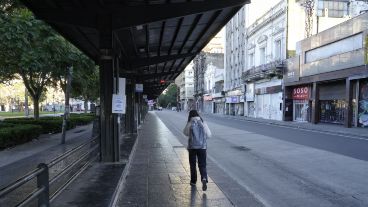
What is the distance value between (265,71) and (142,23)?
42.1 m

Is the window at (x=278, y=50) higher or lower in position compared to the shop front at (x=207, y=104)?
higher

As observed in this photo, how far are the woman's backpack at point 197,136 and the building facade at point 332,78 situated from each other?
25.0 meters

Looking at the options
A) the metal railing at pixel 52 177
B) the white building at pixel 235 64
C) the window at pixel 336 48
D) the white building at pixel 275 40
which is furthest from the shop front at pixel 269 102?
the metal railing at pixel 52 177

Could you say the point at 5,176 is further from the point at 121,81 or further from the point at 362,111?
the point at 362,111

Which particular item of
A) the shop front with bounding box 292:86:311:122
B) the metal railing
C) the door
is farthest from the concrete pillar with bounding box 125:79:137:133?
the door

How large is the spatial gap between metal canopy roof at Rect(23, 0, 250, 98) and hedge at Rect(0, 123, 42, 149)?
14.6 feet

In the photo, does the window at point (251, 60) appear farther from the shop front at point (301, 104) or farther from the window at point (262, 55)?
the shop front at point (301, 104)

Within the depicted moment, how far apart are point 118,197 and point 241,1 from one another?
5.91 metres

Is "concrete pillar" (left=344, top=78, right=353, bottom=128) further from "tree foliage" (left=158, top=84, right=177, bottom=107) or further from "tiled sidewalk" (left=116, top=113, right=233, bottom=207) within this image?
"tree foliage" (left=158, top=84, right=177, bottom=107)

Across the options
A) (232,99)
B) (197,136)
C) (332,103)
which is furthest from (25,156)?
(232,99)

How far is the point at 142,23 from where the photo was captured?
10680 millimetres

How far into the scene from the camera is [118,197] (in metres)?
7.59

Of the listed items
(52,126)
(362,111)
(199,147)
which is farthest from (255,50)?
(199,147)

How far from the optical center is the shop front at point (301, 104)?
41.3 meters
